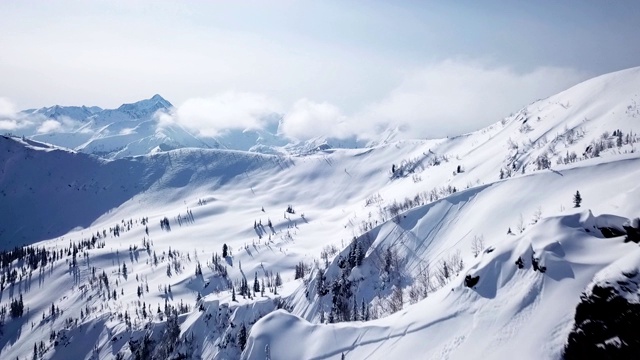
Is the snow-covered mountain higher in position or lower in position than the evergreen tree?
higher

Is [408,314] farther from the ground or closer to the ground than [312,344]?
farther from the ground

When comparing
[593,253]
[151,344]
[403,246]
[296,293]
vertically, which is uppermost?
[593,253]

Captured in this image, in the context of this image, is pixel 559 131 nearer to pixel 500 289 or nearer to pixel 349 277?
pixel 349 277

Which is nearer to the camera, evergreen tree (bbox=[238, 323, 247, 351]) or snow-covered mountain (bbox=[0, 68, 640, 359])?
snow-covered mountain (bbox=[0, 68, 640, 359])

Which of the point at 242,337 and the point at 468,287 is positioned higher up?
the point at 468,287

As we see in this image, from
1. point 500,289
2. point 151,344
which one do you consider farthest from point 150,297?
point 500,289

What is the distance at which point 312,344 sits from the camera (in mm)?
47656

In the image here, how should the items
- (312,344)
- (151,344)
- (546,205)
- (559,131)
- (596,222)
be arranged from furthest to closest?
(559,131)
(151,344)
(546,205)
(312,344)
(596,222)

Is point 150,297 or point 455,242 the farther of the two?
point 150,297

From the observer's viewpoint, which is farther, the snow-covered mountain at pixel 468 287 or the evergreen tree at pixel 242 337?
the evergreen tree at pixel 242 337

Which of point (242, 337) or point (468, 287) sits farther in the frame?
point (242, 337)

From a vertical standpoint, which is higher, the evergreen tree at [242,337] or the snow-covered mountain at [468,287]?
the snow-covered mountain at [468,287]

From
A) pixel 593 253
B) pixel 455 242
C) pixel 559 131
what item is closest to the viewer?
pixel 593 253

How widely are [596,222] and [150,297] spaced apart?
19619cm
